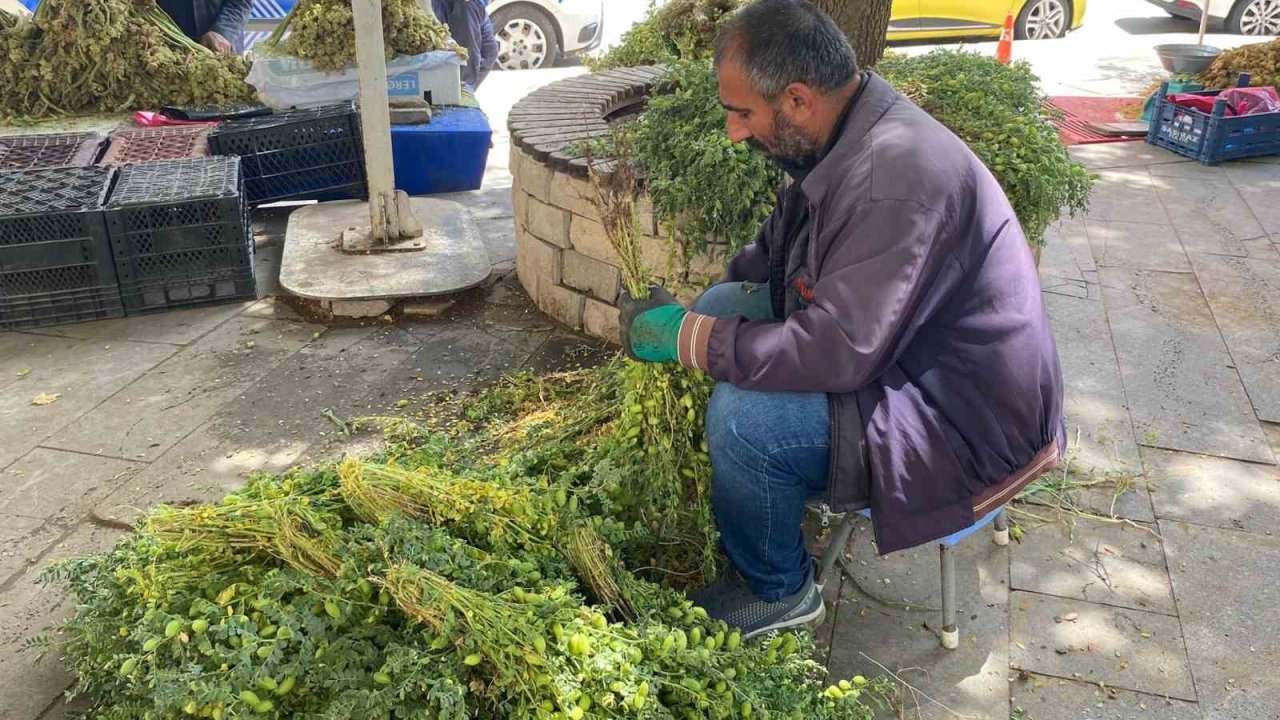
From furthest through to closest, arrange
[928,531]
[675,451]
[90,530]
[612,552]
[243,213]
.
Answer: [243,213]
[90,530]
[675,451]
[612,552]
[928,531]

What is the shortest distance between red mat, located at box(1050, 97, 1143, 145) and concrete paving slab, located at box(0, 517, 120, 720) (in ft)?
22.2

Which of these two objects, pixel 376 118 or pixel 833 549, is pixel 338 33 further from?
pixel 833 549

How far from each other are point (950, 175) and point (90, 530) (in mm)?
2769

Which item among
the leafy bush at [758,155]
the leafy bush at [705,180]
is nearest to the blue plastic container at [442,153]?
the leafy bush at [758,155]

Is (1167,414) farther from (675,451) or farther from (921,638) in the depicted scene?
(675,451)

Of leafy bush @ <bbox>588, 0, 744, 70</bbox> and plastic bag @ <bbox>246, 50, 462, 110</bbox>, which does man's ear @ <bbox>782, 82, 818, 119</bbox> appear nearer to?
leafy bush @ <bbox>588, 0, 744, 70</bbox>

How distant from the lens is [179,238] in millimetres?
4797

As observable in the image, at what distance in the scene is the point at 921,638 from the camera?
2.79 m

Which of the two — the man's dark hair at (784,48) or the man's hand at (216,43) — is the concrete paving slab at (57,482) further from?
the man's hand at (216,43)

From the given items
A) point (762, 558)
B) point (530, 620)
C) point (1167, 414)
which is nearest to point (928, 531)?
point (762, 558)

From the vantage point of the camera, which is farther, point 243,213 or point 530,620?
point 243,213

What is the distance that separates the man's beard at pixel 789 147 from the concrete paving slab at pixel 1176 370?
205 cm

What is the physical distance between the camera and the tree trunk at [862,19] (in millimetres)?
4664

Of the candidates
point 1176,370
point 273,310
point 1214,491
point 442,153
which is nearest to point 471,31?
point 442,153
